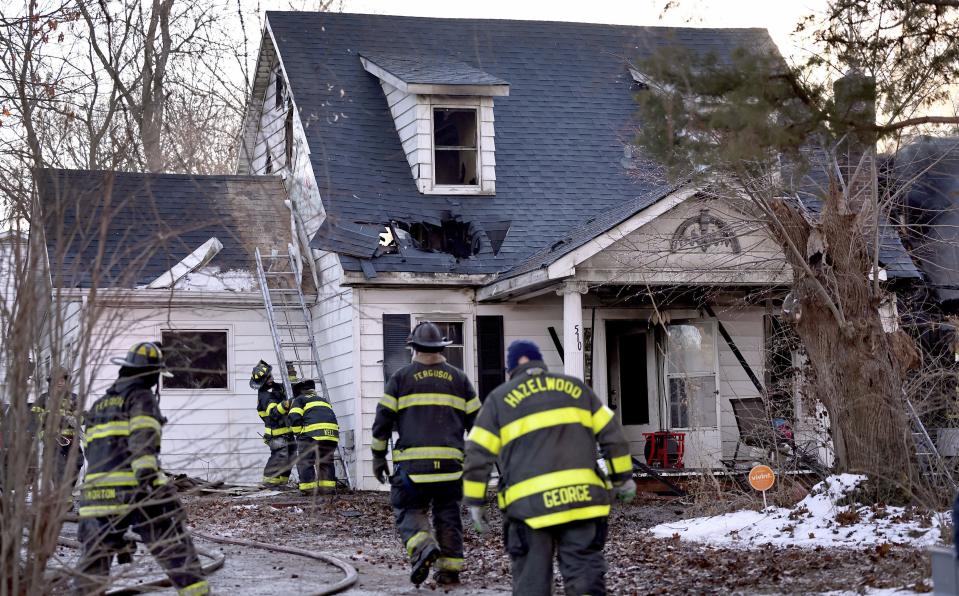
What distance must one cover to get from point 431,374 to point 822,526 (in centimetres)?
385

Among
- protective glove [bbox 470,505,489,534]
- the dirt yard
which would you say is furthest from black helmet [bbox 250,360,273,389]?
protective glove [bbox 470,505,489,534]

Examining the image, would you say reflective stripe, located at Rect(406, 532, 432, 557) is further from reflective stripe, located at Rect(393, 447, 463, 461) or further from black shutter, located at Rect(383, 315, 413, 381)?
black shutter, located at Rect(383, 315, 413, 381)

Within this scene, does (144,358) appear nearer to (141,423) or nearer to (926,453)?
(141,423)

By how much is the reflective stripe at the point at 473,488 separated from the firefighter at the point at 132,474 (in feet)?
5.41

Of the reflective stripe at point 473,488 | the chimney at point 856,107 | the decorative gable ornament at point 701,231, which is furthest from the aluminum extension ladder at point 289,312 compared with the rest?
the reflective stripe at point 473,488

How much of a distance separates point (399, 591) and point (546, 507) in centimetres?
267

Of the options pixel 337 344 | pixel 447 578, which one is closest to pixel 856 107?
pixel 447 578

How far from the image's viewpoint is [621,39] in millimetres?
22703

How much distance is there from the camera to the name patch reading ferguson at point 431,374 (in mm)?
9500

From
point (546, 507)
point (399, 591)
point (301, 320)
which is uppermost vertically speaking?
point (301, 320)

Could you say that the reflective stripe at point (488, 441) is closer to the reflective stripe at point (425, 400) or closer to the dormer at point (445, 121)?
the reflective stripe at point (425, 400)

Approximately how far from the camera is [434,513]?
944cm

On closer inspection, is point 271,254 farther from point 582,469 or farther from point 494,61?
point 582,469

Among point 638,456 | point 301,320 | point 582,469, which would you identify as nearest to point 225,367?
point 301,320
